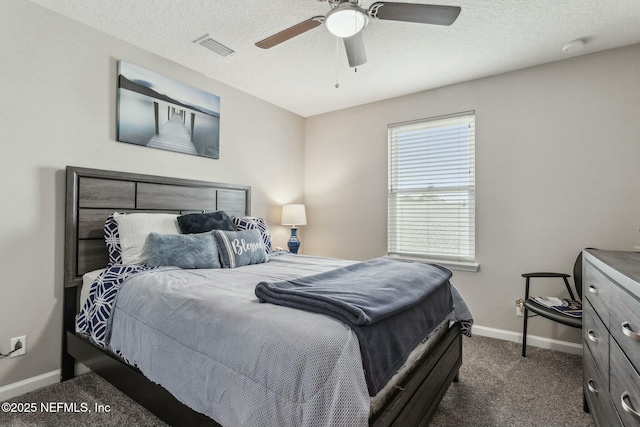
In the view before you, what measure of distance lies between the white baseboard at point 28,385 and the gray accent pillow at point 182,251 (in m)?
1.01

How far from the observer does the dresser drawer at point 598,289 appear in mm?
1394

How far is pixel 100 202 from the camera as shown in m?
2.32

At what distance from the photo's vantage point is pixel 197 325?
130 centimetres

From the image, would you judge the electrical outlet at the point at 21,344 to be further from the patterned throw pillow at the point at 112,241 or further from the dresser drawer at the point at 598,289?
the dresser drawer at the point at 598,289

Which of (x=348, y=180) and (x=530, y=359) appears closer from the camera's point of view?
(x=530, y=359)

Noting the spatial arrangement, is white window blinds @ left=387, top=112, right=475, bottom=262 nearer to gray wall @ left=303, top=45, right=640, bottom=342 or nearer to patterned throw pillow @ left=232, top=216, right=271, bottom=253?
gray wall @ left=303, top=45, right=640, bottom=342

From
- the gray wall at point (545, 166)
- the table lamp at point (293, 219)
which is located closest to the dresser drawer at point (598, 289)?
the gray wall at point (545, 166)

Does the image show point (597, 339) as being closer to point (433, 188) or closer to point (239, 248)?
point (433, 188)

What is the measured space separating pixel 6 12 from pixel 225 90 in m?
1.67

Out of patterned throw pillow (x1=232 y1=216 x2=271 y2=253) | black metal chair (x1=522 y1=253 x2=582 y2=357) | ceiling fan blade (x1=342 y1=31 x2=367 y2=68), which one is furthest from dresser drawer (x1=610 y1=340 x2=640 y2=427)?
patterned throw pillow (x1=232 y1=216 x2=271 y2=253)

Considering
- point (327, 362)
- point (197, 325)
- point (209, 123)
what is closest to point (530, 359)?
point (327, 362)

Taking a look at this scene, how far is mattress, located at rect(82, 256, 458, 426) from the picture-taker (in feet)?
3.10

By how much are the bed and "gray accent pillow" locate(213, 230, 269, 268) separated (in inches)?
15.1

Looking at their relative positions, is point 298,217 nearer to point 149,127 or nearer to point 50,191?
point 149,127
